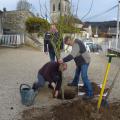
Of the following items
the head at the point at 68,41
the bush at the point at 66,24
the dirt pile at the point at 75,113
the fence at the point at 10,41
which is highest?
the bush at the point at 66,24

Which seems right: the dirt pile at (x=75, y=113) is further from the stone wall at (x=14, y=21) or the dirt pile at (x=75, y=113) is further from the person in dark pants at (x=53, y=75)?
the stone wall at (x=14, y=21)

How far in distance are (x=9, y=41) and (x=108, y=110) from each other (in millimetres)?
28080

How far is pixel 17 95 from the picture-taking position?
9195 millimetres

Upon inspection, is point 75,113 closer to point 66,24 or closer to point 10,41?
point 66,24

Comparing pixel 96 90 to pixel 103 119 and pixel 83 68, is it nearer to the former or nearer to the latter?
pixel 83 68

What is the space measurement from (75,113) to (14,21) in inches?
1434

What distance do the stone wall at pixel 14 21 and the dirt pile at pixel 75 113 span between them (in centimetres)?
3444

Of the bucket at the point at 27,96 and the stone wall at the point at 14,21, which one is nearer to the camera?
the bucket at the point at 27,96

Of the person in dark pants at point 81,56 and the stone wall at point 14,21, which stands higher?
the stone wall at point 14,21

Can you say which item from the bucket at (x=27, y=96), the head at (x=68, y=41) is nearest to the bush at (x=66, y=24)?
the head at (x=68, y=41)

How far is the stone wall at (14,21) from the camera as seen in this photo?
41812 millimetres

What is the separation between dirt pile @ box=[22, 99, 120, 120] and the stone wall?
34437mm

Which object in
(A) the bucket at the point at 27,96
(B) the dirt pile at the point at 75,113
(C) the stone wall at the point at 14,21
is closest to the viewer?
(B) the dirt pile at the point at 75,113

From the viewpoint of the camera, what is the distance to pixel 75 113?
6953mm
